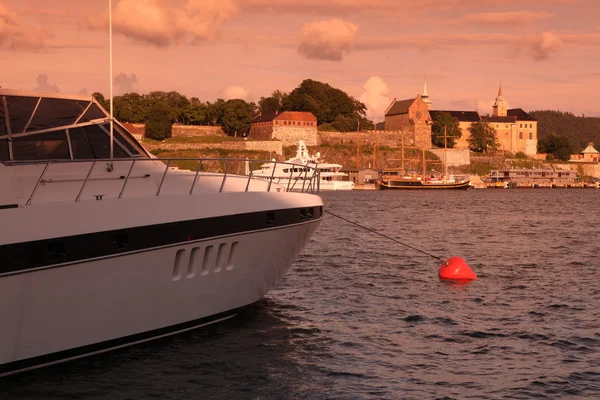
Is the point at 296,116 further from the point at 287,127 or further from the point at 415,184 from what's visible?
the point at 415,184

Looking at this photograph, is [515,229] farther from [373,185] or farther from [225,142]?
[225,142]

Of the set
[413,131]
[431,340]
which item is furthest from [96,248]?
[413,131]

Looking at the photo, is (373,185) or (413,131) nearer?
(373,185)

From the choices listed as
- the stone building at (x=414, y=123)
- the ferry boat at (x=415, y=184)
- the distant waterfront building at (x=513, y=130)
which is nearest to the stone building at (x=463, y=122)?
the distant waterfront building at (x=513, y=130)

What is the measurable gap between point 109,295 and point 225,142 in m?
118

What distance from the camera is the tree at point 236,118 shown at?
5266 inches

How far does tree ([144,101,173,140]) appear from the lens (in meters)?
124

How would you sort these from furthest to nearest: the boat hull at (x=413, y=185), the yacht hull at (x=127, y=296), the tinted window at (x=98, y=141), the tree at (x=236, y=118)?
the tree at (x=236, y=118) → the boat hull at (x=413, y=185) → the tinted window at (x=98, y=141) → the yacht hull at (x=127, y=296)

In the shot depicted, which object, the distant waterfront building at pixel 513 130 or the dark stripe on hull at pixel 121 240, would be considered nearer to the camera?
the dark stripe on hull at pixel 121 240

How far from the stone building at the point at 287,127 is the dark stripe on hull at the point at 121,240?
11894cm

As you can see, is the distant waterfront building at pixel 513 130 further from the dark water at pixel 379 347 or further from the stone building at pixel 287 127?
the dark water at pixel 379 347

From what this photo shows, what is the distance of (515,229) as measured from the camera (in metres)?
37.8

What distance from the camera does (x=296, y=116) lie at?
13388 centimetres

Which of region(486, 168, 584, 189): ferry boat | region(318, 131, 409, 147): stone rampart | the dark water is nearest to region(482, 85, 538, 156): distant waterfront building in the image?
region(486, 168, 584, 189): ferry boat
